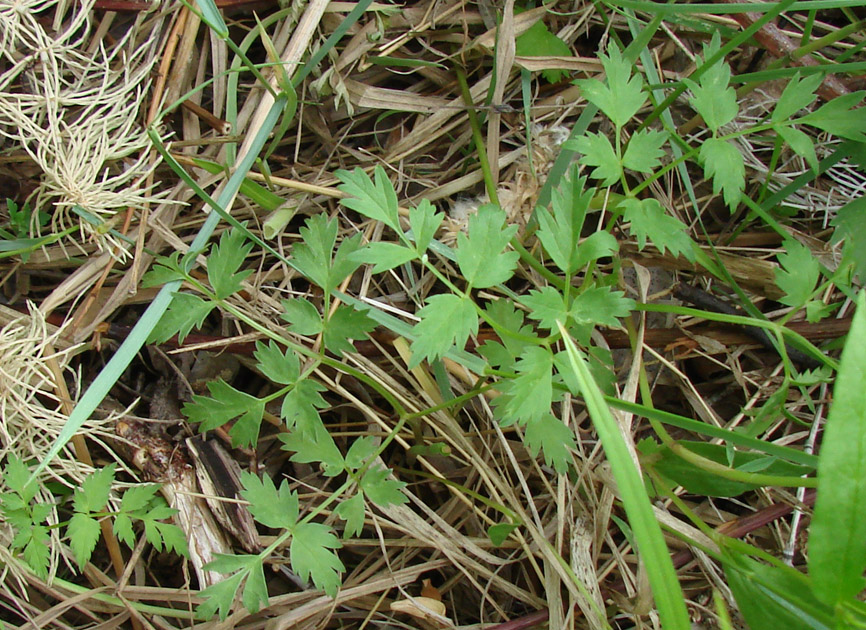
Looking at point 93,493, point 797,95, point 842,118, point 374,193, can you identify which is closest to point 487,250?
point 374,193

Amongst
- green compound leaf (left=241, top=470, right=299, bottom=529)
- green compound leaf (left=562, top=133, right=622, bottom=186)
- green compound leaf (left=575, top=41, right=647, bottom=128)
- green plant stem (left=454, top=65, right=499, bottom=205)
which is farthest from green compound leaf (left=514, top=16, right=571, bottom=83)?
green compound leaf (left=241, top=470, right=299, bottom=529)

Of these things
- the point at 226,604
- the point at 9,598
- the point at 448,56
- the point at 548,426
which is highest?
the point at 448,56

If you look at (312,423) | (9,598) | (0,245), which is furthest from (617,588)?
(0,245)

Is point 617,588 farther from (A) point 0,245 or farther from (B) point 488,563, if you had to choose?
(A) point 0,245

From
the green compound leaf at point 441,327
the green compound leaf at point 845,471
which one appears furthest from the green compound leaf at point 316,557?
the green compound leaf at point 845,471

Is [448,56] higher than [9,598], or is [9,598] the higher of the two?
[448,56]
